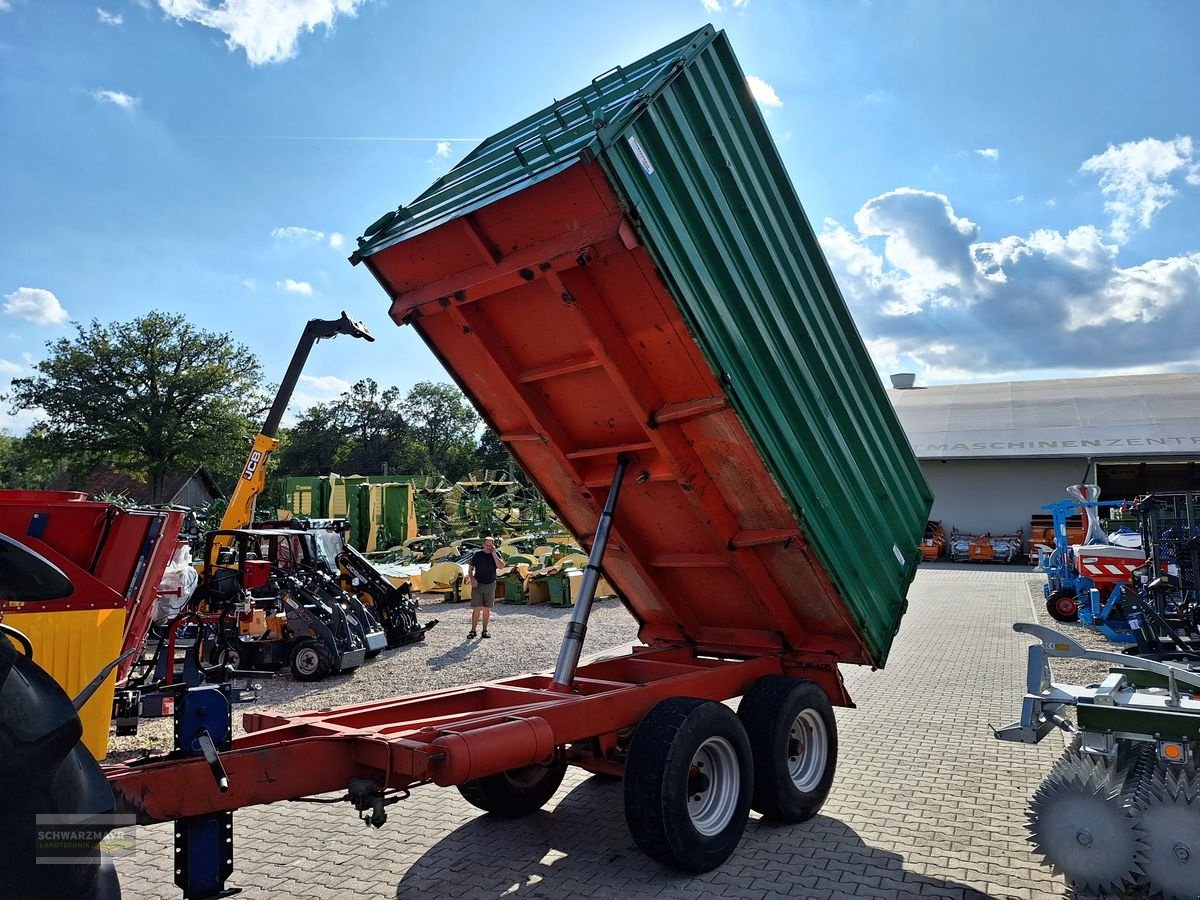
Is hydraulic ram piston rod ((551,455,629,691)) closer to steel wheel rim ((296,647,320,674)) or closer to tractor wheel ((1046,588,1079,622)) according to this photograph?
steel wheel rim ((296,647,320,674))

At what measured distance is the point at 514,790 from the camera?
5.23 meters

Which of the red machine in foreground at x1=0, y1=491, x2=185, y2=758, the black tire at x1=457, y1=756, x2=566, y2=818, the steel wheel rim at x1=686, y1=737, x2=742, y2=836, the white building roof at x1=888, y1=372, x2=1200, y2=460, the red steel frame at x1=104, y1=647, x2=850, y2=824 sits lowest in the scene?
the black tire at x1=457, y1=756, x2=566, y2=818

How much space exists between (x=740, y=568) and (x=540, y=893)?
86.2 inches

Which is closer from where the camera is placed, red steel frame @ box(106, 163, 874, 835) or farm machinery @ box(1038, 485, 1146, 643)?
red steel frame @ box(106, 163, 874, 835)

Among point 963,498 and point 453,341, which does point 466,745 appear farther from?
point 963,498

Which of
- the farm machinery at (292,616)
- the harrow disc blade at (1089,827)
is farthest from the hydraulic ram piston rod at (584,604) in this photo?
the farm machinery at (292,616)

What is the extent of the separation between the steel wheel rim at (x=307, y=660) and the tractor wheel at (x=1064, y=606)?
12.5m

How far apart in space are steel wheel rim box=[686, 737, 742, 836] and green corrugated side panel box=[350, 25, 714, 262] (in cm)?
314

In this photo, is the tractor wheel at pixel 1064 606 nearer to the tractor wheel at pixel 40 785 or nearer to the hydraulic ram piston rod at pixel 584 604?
the hydraulic ram piston rod at pixel 584 604

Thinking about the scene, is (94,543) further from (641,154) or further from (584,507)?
(641,154)

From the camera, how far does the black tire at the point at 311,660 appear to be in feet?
32.2

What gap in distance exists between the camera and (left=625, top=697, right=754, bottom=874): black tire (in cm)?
416

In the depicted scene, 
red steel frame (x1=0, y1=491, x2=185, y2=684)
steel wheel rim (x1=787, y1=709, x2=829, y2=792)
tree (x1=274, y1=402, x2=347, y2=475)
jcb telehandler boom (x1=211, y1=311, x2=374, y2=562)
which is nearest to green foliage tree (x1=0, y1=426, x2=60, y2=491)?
A: tree (x1=274, y1=402, x2=347, y2=475)

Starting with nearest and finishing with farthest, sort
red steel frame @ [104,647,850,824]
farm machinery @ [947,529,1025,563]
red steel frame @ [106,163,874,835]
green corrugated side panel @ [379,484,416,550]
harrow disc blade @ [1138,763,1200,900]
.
Result: red steel frame @ [104,647,850,824], red steel frame @ [106,163,874,835], harrow disc blade @ [1138,763,1200,900], green corrugated side panel @ [379,484,416,550], farm machinery @ [947,529,1025,563]
